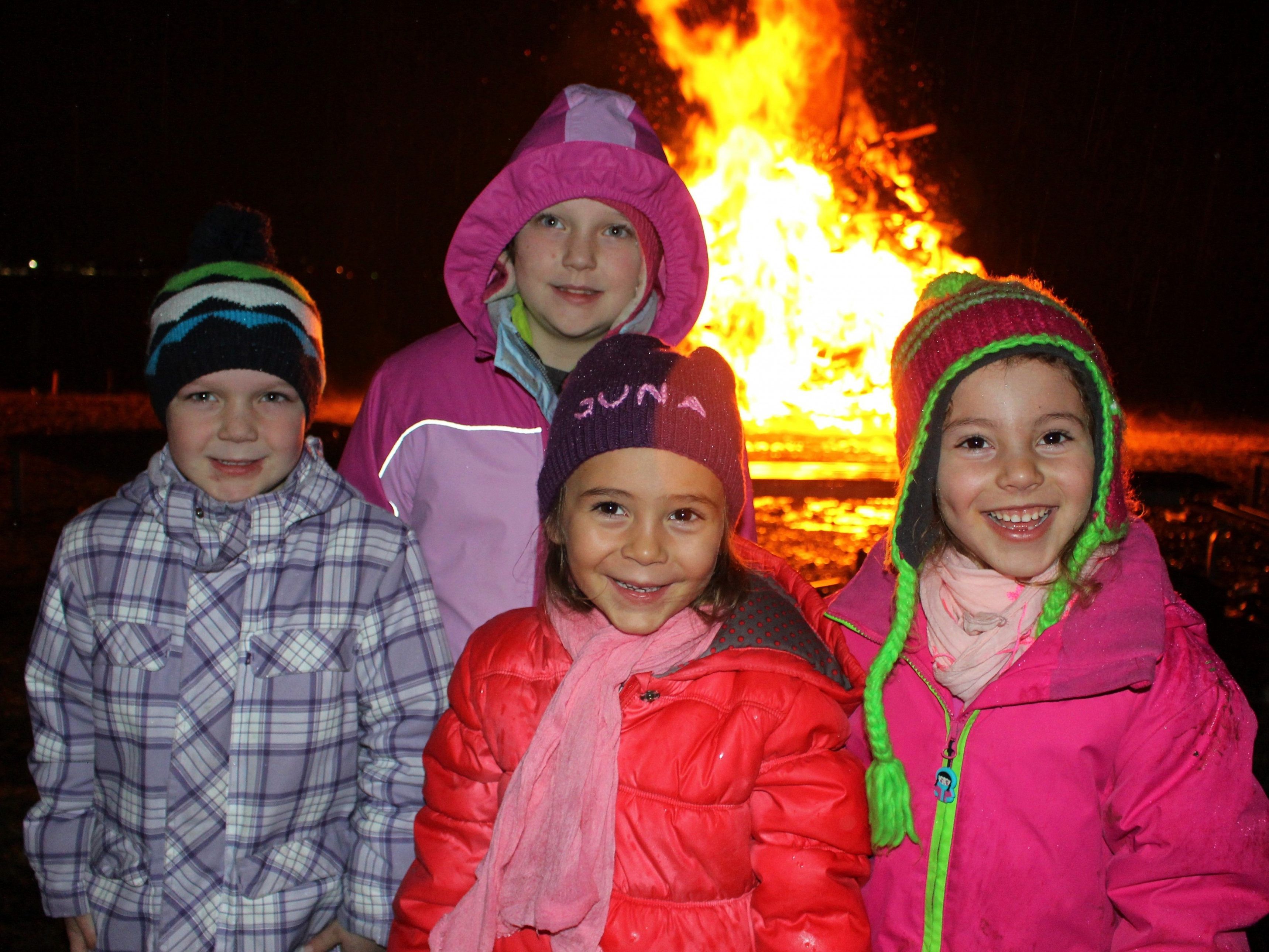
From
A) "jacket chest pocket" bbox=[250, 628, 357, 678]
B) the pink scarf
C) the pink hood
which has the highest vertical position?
the pink hood

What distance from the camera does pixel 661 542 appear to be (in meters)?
1.95

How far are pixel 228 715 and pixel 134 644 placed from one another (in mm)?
272

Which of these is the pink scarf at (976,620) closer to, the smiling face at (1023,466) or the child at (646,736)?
the smiling face at (1023,466)

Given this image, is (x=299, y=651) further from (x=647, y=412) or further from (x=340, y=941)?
(x=647, y=412)

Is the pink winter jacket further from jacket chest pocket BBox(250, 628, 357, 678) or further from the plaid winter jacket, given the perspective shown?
jacket chest pocket BBox(250, 628, 357, 678)

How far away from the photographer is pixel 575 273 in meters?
2.61

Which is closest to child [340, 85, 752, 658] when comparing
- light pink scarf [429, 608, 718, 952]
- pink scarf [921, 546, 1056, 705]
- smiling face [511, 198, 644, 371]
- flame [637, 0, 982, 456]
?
smiling face [511, 198, 644, 371]

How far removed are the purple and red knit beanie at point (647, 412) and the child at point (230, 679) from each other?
1.81 feet

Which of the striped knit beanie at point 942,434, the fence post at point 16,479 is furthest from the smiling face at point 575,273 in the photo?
the fence post at point 16,479

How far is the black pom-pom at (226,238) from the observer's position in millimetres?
2428

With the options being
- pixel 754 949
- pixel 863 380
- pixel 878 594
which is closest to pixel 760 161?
pixel 863 380

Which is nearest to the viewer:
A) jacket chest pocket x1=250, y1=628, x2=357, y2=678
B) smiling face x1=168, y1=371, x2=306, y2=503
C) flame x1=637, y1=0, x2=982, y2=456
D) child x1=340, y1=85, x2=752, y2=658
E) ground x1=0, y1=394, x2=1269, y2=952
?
jacket chest pocket x1=250, y1=628, x2=357, y2=678

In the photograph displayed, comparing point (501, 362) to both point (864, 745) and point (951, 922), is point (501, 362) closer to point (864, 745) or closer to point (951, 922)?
point (864, 745)

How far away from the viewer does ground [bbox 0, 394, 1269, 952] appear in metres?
3.85
